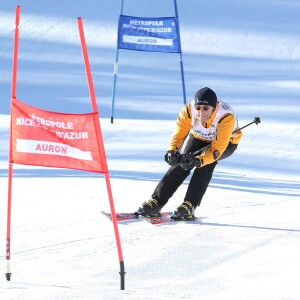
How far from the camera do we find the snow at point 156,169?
5.51 meters

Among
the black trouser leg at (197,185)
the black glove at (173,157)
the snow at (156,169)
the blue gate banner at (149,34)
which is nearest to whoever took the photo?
the snow at (156,169)

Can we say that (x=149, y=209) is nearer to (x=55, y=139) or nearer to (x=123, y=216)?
(x=123, y=216)

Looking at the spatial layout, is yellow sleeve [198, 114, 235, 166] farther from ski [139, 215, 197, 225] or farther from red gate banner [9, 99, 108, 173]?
red gate banner [9, 99, 108, 173]

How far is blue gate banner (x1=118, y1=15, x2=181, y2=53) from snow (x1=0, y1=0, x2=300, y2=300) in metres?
1.09

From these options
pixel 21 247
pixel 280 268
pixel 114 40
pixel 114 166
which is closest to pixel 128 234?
pixel 21 247

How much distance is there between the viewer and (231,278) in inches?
214

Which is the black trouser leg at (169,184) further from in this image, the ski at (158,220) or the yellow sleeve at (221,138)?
the yellow sleeve at (221,138)

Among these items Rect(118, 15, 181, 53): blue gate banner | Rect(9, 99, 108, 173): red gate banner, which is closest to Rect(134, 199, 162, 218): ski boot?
Rect(9, 99, 108, 173): red gate banner

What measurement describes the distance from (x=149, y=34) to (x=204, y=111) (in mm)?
5222

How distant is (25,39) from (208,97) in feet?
41.7

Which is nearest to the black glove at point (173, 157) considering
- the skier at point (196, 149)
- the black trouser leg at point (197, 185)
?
the skier at point (196, 149)

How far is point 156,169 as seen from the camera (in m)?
9.73

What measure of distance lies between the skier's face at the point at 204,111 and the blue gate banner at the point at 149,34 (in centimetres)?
506

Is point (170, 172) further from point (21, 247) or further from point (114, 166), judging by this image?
point (114, 166)
